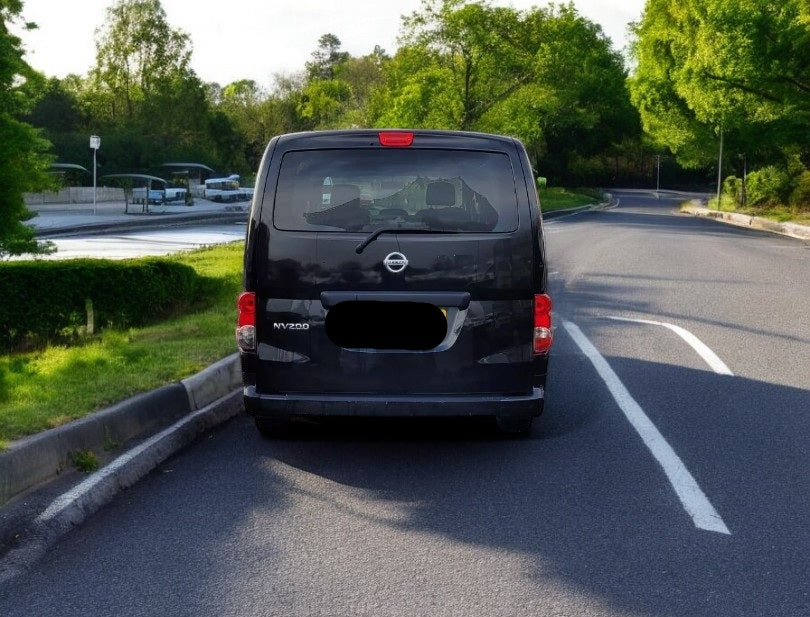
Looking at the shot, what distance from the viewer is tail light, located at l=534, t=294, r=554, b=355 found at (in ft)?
20.1

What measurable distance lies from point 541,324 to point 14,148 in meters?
14.3

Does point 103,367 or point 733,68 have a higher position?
point 733,68

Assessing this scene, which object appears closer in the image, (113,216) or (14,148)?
(14,148)

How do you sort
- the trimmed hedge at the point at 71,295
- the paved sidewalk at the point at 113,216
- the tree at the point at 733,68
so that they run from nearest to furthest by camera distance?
the trimmed hedge at the point at 71,295 → the paved sidewalk at the point at 113,216 → the tree at the point at 733,68

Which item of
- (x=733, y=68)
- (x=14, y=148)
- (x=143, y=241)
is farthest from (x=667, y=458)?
(x=733, y=68)

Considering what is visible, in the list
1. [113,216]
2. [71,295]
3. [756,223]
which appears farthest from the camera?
[113,216]

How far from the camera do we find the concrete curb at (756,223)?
3334 cm

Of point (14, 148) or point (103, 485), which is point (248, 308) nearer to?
point (103, 485)

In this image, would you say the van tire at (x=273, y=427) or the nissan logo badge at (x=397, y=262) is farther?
the van tire at (x=273, y=427)

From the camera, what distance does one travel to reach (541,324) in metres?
6.14

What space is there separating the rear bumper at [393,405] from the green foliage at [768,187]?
44.7 meters

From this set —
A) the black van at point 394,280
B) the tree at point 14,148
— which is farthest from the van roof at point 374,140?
the tree at point 14,148

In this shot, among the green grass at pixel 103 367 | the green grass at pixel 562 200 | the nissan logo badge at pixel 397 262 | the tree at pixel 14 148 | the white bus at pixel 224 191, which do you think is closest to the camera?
the nissan logo badge at pixel 397 262

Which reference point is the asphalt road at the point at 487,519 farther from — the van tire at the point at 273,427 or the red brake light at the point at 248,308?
the red brake light at the point at 248,308
